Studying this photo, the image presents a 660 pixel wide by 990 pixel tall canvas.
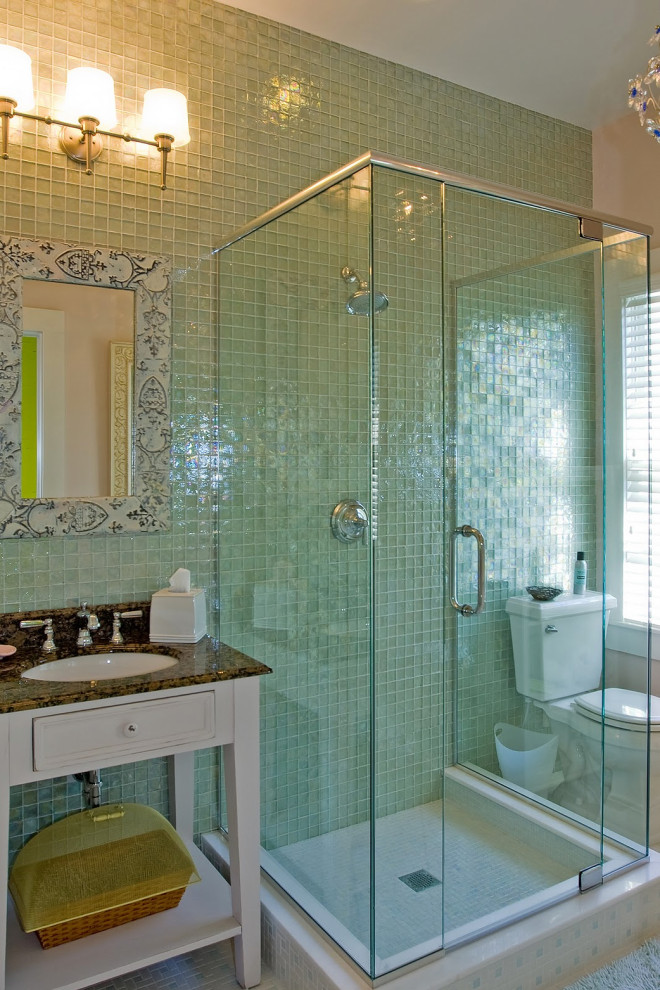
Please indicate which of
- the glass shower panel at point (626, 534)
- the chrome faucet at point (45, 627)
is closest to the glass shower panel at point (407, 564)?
the glass shower panel at point (626, 534)

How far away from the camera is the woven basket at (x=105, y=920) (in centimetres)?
182

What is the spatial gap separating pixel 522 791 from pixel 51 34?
8.11 feet

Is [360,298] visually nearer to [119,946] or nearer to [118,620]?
[118,620]

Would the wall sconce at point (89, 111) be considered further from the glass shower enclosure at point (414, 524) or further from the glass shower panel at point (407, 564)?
the glass shower panel at point (407, 564)

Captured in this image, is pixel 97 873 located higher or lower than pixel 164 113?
lower

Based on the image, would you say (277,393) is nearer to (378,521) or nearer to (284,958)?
(378,521)

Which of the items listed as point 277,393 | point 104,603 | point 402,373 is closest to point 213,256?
point 277,393

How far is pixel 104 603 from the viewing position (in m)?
2.24

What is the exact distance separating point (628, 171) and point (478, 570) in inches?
83.3

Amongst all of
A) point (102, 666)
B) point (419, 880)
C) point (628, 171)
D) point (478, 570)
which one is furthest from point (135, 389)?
point (628, 171)

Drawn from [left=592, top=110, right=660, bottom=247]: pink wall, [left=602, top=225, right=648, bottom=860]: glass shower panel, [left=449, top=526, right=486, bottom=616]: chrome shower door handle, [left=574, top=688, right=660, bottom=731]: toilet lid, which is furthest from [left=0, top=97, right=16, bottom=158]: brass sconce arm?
[left=592, top=110, right=660, bottom=247]: pink wall

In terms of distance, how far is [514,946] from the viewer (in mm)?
1893

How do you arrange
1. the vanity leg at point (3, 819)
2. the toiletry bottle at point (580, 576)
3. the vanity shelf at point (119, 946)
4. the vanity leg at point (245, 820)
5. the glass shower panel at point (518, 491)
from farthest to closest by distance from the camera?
the toiletry bottle at point (580, 576)
the glass shower panel at point (518, 491)
the vanity leg at point (245, 820)
the vanity shelf at point (119, 946)
the vanity leg at point (3, 819)

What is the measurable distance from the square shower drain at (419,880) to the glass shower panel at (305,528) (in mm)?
107
